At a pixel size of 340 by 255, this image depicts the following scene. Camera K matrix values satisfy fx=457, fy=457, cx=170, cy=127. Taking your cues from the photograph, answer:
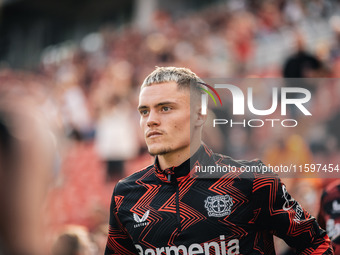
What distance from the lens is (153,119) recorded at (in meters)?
2.55

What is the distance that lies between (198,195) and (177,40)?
7.99 m

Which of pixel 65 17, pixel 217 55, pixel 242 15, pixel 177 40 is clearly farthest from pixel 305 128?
pixel 65 17

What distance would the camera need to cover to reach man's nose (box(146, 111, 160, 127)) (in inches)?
100

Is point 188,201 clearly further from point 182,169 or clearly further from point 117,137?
point 117,137

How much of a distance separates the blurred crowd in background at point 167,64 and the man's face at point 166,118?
0.41 m

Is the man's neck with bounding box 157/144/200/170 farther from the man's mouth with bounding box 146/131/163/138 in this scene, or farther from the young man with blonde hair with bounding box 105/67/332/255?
the man's mouth with bounding box 146/131/163/138

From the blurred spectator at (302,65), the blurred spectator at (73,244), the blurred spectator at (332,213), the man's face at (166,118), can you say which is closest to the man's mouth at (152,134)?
the man's face at (166,118)

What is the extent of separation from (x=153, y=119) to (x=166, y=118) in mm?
73

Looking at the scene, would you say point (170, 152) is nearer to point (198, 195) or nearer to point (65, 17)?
point (198, 195)

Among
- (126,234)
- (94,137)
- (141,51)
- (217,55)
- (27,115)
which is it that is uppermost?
(141,51)

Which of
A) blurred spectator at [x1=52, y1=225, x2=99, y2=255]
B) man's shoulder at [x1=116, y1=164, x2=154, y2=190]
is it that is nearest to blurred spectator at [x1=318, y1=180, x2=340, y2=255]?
man's shoulder at [x1=116, y1=164, x2=154, y2=190]

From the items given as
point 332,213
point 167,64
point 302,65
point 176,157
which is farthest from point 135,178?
point 167,64

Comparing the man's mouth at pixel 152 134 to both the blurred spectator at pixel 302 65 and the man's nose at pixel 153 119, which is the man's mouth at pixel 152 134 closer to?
the man's nose at pixel 153 119

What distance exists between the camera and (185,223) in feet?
8.04
